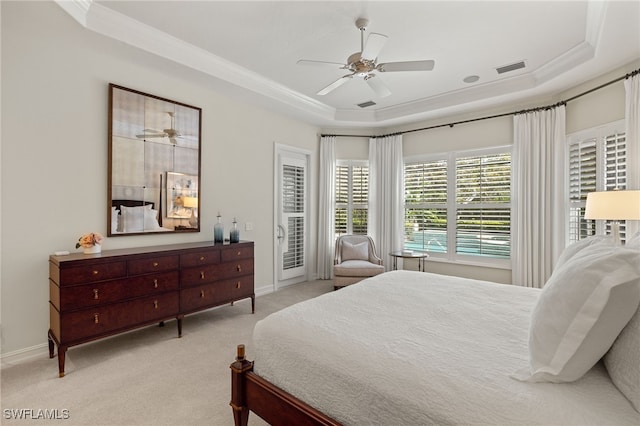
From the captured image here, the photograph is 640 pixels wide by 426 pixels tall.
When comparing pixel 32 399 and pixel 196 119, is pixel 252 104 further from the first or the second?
pixel 32 399

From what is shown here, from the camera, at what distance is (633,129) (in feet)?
10.0

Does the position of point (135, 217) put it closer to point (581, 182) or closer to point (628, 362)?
point (628, 362)

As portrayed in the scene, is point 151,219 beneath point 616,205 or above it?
beneath

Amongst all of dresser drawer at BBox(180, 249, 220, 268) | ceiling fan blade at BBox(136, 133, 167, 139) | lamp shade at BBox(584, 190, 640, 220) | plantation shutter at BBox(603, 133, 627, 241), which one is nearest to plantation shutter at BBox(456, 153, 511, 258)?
plantation shutter at BBox(603, 133, 627, 241)

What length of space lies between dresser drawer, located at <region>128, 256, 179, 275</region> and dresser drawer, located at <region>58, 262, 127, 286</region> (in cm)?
7

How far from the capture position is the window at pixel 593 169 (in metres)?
3.39

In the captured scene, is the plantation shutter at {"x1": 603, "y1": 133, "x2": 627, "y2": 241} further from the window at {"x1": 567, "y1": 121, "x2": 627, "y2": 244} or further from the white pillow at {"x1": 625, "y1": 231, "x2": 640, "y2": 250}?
the white pillow at {"x1": 625, "y1": 231, "x2": 640, "y2": 250}

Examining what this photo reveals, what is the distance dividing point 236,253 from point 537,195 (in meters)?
4.10

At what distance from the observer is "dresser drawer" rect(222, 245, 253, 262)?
143 inches

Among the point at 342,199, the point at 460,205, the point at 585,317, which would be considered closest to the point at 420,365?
the point at 585,317

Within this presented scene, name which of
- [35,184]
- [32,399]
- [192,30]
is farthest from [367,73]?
[32,399]

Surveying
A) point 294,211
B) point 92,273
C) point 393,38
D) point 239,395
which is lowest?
point 239,395

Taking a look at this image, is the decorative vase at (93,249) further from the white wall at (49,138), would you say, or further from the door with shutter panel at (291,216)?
the door with shutter panel at (291,216)

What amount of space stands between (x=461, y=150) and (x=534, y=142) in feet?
3.32
